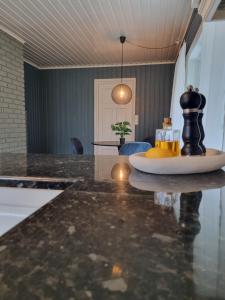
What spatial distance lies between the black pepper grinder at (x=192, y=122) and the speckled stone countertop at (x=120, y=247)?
269mm

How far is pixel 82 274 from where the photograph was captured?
293mm

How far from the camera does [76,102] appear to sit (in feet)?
17.8

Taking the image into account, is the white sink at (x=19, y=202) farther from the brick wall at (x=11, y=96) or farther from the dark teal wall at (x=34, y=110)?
the dark teal wall at (x=34, y=110)

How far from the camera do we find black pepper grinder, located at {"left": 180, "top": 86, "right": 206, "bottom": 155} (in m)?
0.90

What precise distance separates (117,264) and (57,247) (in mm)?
103

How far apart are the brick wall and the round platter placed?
3101 millimetres

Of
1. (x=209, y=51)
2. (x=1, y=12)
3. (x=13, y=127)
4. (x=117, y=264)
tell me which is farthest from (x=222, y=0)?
(x=13, y=127)

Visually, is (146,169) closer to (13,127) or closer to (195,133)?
(195,133)

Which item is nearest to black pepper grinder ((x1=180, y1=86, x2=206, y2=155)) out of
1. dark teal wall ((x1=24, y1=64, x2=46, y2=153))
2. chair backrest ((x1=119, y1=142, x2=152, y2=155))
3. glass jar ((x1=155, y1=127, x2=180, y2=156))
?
glass jar ((x1=155, y1=127, x2=180, y2=156))

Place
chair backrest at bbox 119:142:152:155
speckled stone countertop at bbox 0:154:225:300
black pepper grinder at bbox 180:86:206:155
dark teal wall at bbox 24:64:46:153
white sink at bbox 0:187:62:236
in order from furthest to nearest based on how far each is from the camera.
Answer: dark teal wall at bbox 24:64:46:153 < chair backrest at bbox 119:142:152:155 < black pepper grinder at bbox 180:86:206:155 < white sink at bbox 0:187:62:236 < speckled stone countertop at bbox 0:154:225:300

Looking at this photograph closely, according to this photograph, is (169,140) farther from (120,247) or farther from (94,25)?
(94,25)

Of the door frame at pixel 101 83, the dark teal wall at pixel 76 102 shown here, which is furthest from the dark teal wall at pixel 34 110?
the door frame at pixel 101 83

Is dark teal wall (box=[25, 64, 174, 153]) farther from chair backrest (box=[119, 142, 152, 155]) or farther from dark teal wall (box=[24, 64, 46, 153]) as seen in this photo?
chair backrest (box=[119, 142, 152, 155])

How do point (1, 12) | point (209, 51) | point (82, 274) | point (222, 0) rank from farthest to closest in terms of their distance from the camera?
point (1, 12)
point (209, 51)
point (222, 0)
point (82, 274)
